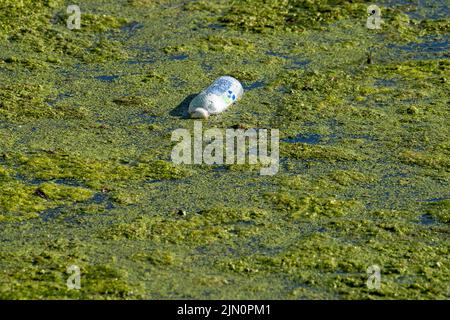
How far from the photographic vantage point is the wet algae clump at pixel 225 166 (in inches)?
253

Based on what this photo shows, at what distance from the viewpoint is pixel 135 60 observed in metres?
9.38

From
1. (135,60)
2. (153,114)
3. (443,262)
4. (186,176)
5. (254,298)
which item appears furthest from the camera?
(135,60)

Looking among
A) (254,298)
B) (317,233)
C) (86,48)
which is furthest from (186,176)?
(86,48)

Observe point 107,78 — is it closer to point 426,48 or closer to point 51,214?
point 51,214

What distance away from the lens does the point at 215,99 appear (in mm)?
8516

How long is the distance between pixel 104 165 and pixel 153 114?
38.5 inches

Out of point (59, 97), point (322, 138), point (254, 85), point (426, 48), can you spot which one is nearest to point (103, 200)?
point (59, 97)

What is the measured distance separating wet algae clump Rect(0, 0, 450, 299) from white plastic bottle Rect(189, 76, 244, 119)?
0.08 meters

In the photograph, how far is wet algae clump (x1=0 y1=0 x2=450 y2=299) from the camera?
21.1 ft

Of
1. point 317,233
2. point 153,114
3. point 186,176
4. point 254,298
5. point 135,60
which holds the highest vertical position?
point 135,60

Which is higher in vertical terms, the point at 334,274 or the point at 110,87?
the point at 110,87

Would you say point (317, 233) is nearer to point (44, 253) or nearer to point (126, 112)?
point (44, 253)

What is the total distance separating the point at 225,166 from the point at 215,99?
3.13 ft

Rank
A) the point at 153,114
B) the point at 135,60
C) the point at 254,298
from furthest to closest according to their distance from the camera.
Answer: the point at 135,60
the point at 153,114
the point at 254,298
